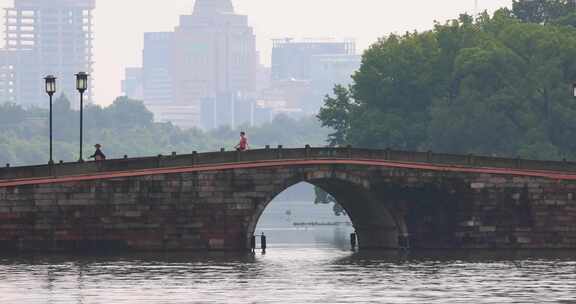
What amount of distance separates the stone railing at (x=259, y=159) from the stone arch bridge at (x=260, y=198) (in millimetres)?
47

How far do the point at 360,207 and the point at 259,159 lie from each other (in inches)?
391

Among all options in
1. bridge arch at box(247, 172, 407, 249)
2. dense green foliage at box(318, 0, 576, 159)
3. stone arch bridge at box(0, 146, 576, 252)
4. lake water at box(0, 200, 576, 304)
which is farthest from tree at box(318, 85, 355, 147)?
lake water at box(0, 200, 576, 304)

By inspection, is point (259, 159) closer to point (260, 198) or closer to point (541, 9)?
point (260, 198)

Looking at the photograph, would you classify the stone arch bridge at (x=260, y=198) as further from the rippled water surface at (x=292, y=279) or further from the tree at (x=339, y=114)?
the tree at (x=339, y=114)

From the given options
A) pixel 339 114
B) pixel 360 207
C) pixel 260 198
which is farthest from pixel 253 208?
pixel 339 114

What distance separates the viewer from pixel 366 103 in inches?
5566

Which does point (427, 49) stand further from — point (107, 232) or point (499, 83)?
point (107, 232)

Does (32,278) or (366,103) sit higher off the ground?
(366,103)

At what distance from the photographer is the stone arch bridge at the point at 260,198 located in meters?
90.4

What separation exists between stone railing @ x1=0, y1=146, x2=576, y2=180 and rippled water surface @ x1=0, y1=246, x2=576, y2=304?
15.7ft

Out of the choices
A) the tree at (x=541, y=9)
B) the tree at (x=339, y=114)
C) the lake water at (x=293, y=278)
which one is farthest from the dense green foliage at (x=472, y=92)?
the lake water at (x=293, y=278)

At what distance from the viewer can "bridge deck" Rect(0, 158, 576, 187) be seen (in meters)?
90.0

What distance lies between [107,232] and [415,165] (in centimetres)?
1576

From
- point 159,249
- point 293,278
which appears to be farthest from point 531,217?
point 293,278
